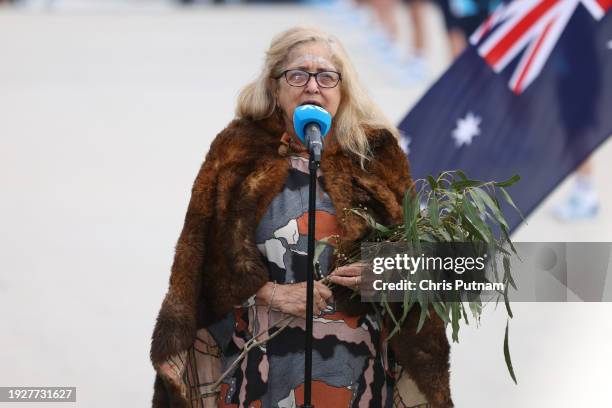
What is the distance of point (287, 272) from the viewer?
369 cm

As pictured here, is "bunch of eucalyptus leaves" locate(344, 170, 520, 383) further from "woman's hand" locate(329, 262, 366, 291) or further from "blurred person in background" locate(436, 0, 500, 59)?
"blurred person in background" locate(436, 0, 500, 59)

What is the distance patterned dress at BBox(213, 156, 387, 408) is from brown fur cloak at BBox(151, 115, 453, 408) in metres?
0.05

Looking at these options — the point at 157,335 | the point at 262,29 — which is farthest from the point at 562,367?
the point at 262,29

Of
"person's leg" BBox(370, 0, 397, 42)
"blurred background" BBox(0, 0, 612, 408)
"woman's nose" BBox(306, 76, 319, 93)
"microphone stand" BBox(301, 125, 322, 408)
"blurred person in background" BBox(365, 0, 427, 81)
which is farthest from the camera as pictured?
"person's leg" BBox(370, 0, 397, 42)

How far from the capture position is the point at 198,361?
12.5ft

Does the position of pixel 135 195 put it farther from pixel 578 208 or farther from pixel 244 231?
pixel 244 231

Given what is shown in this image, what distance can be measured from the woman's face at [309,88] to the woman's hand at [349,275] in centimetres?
47

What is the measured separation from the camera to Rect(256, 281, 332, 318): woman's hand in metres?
3.61

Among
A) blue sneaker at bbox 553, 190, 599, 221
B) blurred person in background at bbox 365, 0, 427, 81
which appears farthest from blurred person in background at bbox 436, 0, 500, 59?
blue sneaker at bbox 553, 190, 599, 221

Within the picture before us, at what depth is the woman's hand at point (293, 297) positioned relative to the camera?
361cm

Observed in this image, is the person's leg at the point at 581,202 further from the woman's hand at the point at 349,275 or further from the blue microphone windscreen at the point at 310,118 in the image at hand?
the blue microphone windscreen at the point at 310,118

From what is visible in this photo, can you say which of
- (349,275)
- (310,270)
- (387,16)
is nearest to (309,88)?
(349,275)

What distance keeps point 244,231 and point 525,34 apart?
2.32 meters

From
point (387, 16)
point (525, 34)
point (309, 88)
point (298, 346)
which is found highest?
point (387, 16)
